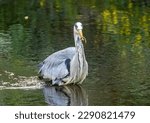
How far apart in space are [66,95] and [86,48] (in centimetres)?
293

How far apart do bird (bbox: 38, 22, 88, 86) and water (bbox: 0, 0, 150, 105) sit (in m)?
0.14

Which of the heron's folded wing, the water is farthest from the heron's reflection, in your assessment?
the heron's folded wing

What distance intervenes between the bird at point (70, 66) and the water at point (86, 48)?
0.14 m

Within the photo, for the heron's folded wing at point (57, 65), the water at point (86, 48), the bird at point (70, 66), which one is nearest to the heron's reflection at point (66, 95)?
the water at point (86, 48)

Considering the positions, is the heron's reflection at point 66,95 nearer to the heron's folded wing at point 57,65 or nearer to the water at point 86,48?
the water at point 86,48

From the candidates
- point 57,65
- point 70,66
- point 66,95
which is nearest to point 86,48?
point 57,65

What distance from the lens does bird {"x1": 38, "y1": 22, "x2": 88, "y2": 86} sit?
33.1 ft

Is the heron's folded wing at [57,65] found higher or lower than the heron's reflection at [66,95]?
higher

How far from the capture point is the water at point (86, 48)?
9.75m

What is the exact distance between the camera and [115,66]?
11156 millimetres

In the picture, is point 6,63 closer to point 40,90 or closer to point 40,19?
point 40,90

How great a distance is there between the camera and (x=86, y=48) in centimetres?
1268

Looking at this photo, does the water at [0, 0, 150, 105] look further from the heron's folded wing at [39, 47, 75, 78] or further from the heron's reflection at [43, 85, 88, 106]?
the heron's folded wing at [39, 47, 75, 78]

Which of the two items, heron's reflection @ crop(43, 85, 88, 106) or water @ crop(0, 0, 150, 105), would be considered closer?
heron's reflection @ crop(43, 85, 88, 106)
